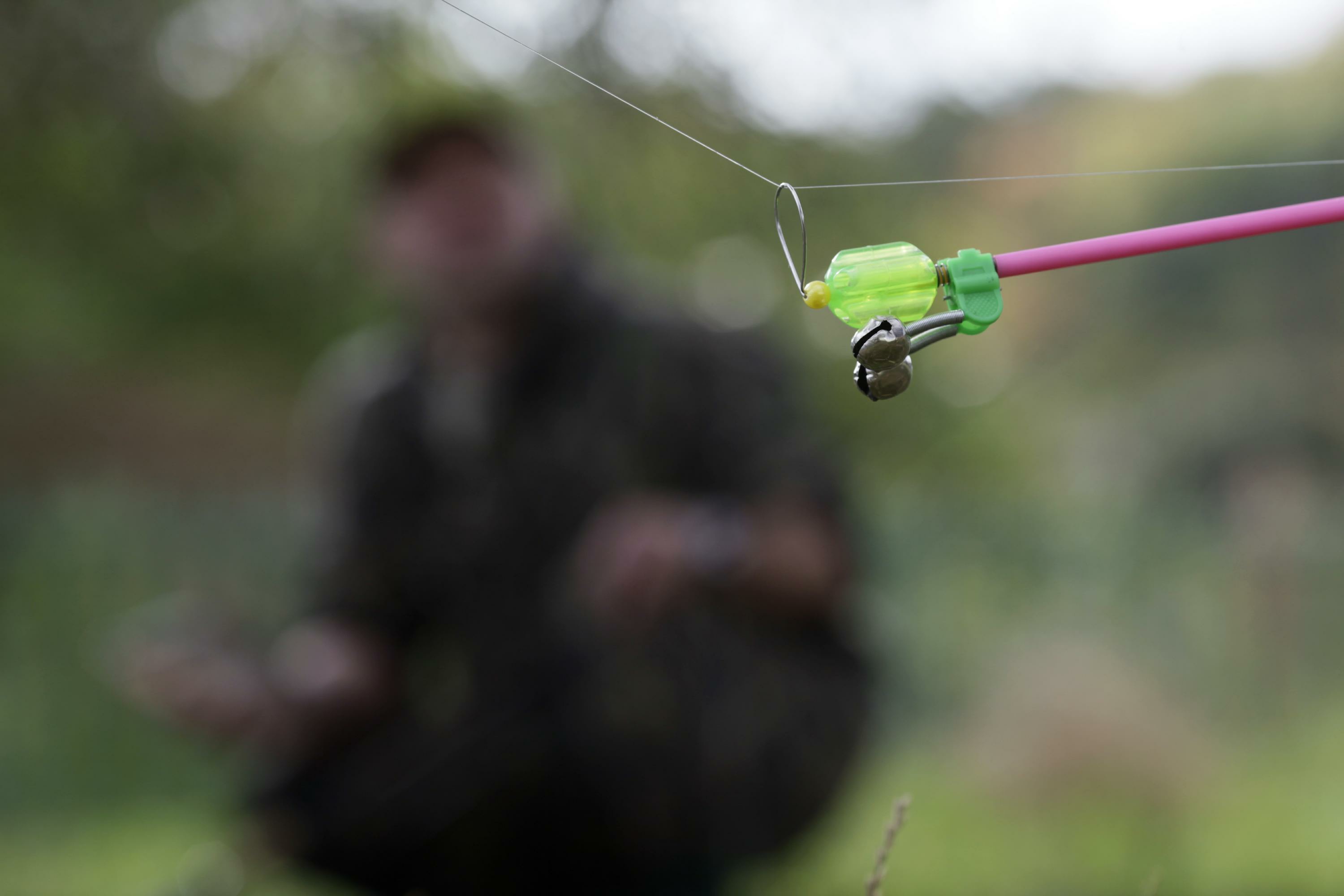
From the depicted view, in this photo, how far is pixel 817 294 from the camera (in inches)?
10.3

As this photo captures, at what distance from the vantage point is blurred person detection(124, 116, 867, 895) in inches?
44.8

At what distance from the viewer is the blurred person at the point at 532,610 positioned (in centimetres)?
114

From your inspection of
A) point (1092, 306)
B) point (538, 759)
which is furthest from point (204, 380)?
point (1092, 306)

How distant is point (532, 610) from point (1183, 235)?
109cm

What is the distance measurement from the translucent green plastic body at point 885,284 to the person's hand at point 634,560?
29.5 inches

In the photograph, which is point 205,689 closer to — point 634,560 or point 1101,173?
point 634,560

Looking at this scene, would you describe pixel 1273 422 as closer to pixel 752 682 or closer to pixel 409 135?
pixel 752 682

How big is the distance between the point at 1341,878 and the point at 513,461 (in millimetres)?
1436

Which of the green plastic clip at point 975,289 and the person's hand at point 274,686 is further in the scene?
the person's hand at point 274,686

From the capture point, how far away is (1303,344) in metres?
1.70

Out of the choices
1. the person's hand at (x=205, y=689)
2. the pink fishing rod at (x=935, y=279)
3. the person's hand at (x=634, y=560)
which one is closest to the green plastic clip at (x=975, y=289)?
the pink fishing rod at (x=935, y=279)

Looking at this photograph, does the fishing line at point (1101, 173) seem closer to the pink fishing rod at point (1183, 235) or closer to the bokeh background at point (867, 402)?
the pink fishing rod at point (1183, 235)

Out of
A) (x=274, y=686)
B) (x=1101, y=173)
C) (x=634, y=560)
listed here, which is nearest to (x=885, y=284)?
(x=1101, y=173)

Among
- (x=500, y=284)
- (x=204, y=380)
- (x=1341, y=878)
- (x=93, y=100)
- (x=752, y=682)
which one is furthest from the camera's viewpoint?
(x=204, y=380)
